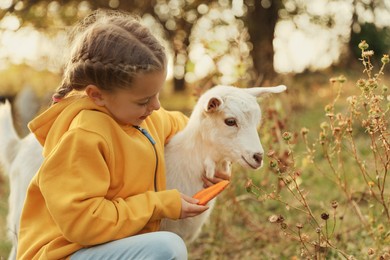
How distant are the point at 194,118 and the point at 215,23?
3.08 meters

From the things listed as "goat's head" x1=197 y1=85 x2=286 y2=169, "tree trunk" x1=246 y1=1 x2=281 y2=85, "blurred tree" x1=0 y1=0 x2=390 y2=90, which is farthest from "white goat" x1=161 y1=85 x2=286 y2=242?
"tree trunk" x1=246 y1=1 x2=281 y2=85

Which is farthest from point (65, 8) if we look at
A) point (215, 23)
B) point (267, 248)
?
point (267, 248)

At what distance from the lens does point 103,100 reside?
226 cm

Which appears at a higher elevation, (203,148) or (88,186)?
(88,186)

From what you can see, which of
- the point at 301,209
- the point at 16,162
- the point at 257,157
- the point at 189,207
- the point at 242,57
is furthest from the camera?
the point at 242,57

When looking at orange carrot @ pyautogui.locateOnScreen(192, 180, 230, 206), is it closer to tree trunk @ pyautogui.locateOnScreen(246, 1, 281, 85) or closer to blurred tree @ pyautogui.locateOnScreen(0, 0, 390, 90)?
blurred tree @ pyautogui.locateOnScreen(0, 0, 390, 90)

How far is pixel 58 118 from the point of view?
2279 millimetres

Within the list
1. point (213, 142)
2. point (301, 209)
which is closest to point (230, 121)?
point (213, 142)

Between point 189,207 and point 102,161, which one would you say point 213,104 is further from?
point 102,161

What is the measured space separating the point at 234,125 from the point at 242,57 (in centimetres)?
168

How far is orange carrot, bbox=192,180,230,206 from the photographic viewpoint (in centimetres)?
245

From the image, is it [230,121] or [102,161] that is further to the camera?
[230,121]

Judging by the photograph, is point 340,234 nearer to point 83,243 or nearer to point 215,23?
point 83,243

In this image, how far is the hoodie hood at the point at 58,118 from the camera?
2252 mm
